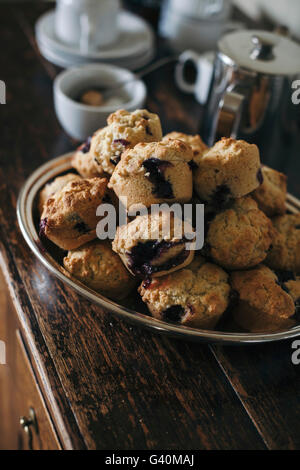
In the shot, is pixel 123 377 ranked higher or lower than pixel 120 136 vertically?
lower

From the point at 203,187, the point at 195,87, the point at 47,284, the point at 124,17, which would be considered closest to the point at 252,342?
the point at 203,187

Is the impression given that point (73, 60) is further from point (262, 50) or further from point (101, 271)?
point (101, 271)

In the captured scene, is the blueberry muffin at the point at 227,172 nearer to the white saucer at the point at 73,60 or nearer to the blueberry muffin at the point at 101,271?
the blueberry muffin at the point at 101,271

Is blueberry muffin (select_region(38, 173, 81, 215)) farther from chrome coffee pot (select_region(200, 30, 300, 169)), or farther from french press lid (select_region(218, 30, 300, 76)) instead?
french press lid (select_region(218, 30, 300, 76))

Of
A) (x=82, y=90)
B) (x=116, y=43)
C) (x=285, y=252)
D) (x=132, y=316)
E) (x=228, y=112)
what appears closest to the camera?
(x=132, y=316)

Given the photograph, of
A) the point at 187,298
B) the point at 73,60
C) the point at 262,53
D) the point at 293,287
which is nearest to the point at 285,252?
the point at 293,287

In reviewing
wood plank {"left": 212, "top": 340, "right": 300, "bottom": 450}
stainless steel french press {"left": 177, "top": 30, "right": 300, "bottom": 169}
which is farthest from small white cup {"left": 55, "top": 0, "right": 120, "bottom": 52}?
wood plank {"left": 212, "top": 340, "right": 300, "bottom": 450}
